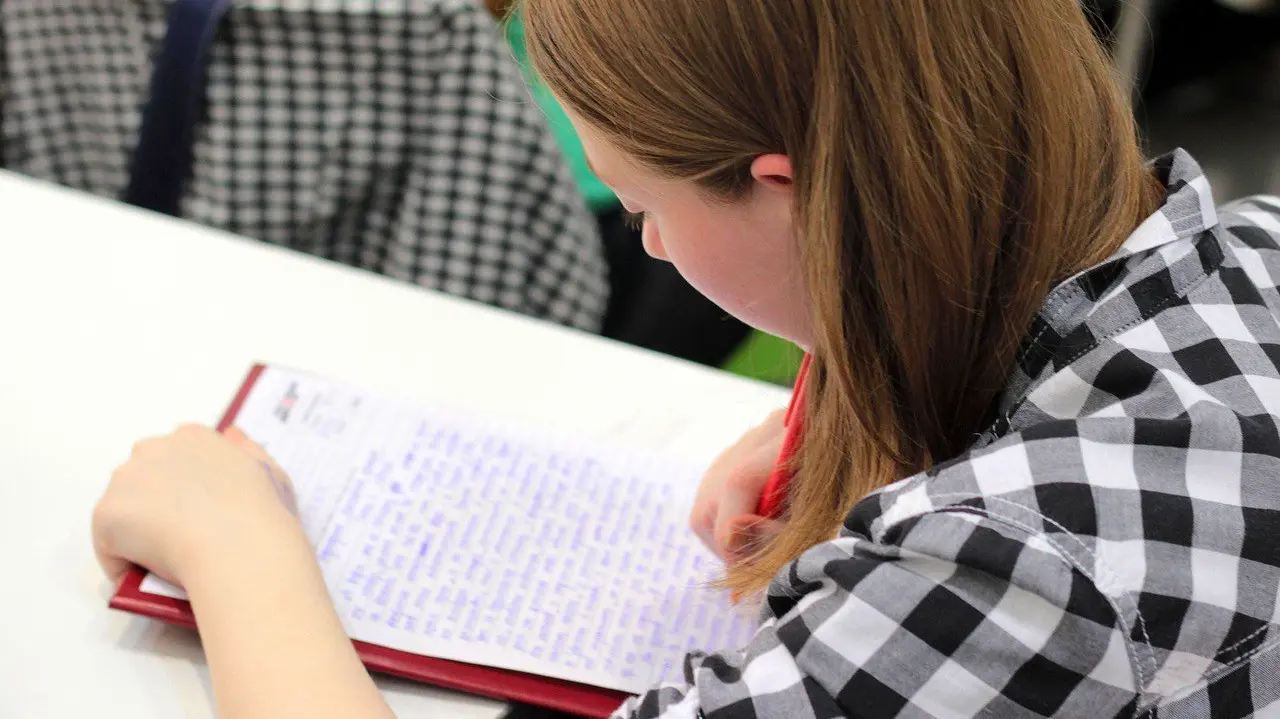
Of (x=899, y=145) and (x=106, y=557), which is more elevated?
(x=899, y=145)

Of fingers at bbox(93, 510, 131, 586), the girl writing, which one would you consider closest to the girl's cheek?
the girl writing

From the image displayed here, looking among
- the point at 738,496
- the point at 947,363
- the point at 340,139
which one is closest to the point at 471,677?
the point at 738,496

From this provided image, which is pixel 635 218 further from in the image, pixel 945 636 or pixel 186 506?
pixel 945 636

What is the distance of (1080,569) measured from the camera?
0.45 metres

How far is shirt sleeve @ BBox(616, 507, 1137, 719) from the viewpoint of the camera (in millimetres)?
448

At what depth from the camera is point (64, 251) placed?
94 cm

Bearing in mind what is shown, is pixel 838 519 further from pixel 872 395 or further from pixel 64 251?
pixel 64 251

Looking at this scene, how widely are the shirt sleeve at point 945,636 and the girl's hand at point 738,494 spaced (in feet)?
0.62

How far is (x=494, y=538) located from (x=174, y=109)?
2.05ft

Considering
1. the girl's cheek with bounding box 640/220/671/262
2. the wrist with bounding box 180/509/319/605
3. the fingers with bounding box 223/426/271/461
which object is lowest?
the wrist with bounding box 180/509/319/605

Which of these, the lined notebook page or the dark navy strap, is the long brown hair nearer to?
the lined notebook page

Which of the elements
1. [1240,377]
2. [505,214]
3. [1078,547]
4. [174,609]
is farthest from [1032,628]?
[505,214]

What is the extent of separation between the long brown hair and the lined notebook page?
0.61 ft

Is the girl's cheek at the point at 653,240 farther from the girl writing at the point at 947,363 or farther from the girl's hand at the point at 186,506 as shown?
the girl's hand at the point at 186,506
